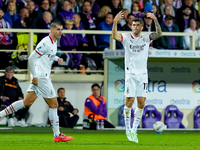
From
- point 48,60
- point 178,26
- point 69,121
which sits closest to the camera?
point 48,60

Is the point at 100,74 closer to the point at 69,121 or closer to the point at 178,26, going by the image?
the point at 69,121

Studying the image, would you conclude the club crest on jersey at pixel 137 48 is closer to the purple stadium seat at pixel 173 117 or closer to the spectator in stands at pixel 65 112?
the spectator in stands at pixel 65 112

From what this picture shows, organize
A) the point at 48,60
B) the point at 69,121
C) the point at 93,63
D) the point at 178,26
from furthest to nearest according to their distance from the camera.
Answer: the point at 178,26
the point at 93,63
the point at 69,121
the point at 48,60

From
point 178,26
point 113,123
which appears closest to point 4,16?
point 113,123

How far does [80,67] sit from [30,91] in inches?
258

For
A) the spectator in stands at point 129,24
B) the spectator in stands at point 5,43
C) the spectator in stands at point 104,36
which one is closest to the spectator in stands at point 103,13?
the spectator in stands at point 104,36

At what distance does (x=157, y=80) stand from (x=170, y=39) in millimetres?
1713

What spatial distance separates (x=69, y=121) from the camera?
1608cm

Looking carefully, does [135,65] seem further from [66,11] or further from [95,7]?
[95,7]

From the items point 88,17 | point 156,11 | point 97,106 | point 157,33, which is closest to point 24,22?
point 88,17

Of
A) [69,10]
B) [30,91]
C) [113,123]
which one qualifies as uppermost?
[69,10]

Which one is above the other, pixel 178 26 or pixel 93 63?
pixel 178 26

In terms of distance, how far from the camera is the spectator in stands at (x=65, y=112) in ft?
52.3

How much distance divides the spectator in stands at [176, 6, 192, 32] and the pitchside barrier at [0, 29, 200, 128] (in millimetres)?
1653
